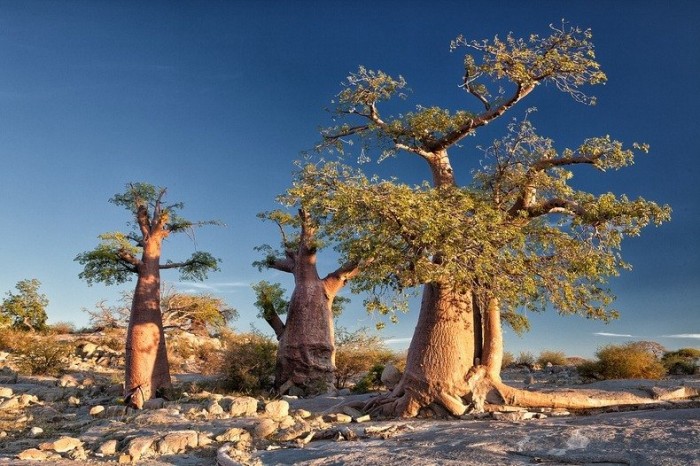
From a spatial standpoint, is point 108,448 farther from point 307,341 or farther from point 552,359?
point 552,359

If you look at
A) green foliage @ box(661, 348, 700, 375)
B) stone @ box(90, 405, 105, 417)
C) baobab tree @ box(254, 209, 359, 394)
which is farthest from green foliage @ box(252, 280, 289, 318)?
green foliage @ box(661, 348, 700, 375)

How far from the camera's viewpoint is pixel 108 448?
8500 mm

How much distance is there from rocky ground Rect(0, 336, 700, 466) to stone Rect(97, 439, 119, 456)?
0.02 m

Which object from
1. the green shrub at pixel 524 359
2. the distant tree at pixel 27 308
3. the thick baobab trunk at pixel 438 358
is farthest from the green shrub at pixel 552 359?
the distant tree at pixel 27 308

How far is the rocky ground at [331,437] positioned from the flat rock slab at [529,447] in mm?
12

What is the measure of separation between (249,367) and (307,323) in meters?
2.45

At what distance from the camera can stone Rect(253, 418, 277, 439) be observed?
884 cm

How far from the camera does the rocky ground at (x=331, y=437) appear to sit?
21.6ft

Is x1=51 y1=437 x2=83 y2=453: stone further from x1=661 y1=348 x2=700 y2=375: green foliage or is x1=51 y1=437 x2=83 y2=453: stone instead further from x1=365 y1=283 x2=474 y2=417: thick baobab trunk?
x1=661 y1=348 x2=700 y2=375: green foliage

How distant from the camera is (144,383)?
14.4 metres

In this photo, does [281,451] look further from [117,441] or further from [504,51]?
[504,51]

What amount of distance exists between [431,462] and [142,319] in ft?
33.9

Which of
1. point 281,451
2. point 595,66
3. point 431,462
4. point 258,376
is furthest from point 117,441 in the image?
point 595,66

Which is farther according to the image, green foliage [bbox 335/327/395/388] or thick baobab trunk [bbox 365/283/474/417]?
green foliage [bbox 335/327/395/388]
